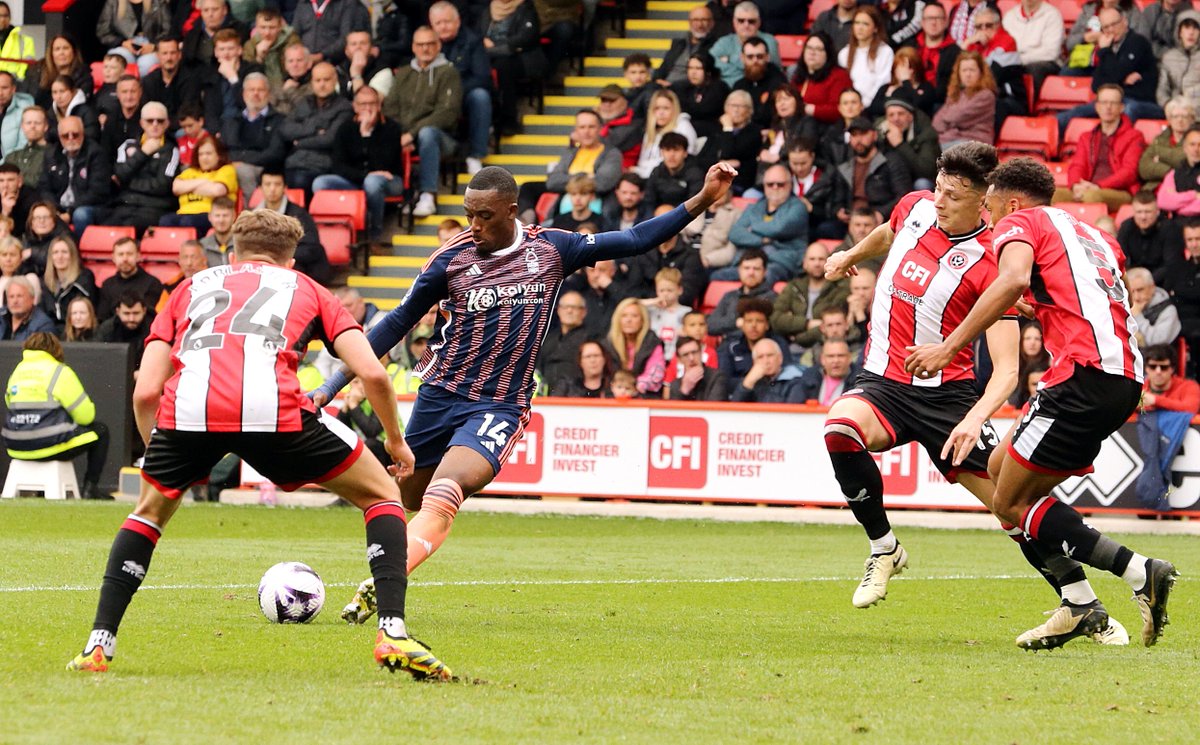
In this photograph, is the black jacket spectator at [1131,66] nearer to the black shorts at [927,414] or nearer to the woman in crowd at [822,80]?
the woman in crowd at [822,80]

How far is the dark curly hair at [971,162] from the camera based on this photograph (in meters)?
8.91

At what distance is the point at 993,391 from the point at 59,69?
17542 mm

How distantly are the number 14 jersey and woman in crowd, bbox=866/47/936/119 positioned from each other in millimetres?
13714

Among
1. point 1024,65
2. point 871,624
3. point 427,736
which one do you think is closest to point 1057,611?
point 871,624

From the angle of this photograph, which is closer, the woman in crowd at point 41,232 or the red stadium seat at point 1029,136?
the red stadium seat at point 1029,136

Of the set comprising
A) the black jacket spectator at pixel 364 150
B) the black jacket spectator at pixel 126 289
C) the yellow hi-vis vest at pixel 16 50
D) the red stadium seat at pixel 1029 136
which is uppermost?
the red stadium seat at pixel 1029 136

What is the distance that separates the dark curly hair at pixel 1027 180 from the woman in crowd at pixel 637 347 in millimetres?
9768

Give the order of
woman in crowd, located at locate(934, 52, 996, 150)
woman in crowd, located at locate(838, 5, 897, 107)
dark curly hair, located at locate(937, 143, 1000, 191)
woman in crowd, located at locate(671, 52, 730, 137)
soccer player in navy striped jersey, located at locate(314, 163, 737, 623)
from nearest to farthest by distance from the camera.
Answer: soccer player in navy striped jersey, located at locate(314, 163, 737, 623)
dark curly hair, located at locate(937, 143, 1000, 191)
woman in crowd, located at locate(934, 52, 996, 150)
woman in crowd, located at locate(838, 5, 897, 107)
woman in crowd, located at locate(671, 52, 730, 137)

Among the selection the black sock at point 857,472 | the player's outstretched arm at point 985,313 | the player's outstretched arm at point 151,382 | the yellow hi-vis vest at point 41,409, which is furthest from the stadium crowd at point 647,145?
the player's outstretched arm at point 151,382

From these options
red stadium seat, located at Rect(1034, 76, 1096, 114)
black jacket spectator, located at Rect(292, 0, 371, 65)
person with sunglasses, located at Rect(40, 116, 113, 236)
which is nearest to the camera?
red stadium seat, located at Rect(1034, 76, 1096, 114)

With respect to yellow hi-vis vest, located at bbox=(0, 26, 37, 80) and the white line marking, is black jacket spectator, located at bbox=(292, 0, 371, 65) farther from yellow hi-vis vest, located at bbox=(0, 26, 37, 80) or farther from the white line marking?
the white line marking

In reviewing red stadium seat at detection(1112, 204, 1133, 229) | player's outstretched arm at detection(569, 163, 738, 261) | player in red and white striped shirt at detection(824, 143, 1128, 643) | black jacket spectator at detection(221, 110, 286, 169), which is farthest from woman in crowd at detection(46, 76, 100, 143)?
player in red and white striped shirt at detection(824, 143, 1128, 643)

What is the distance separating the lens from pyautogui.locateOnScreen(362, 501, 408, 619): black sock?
665 centimetres

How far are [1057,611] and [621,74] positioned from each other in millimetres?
16225
